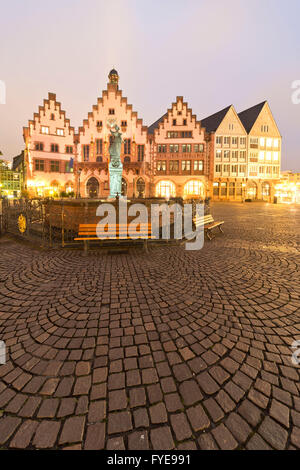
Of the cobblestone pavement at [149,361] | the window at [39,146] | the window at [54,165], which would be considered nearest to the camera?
the cobblestone pavement at [149,361]

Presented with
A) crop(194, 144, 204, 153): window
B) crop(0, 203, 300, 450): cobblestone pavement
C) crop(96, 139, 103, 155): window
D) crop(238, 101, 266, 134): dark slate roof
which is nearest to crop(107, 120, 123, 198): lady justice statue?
crop(0, 203, 300, 450): cobblestone pavement

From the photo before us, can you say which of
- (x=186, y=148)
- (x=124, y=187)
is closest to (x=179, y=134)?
(x=186, y=148)

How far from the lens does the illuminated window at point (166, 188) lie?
3647 cm

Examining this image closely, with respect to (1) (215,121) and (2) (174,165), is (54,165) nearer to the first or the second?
(2) (174,165)

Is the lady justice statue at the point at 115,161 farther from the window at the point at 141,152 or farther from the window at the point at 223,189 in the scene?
the window at the point at 223,189

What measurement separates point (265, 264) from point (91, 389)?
16.3 feet

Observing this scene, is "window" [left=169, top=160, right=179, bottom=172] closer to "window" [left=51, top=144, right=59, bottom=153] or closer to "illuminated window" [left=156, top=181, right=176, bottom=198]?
"illuminated window" [left=156, top=181, right=176, bottom=198]

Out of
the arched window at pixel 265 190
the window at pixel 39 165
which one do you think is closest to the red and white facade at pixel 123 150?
the window at pixel 39 165

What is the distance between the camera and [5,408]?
1.72m

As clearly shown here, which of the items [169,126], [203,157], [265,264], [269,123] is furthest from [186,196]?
[265,264]

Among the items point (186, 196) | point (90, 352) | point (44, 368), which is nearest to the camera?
point (44, 368)

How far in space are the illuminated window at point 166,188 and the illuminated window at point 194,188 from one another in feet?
7.23

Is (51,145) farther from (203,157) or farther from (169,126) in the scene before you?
(203,157)

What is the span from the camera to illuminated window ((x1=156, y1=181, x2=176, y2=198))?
120 feet
